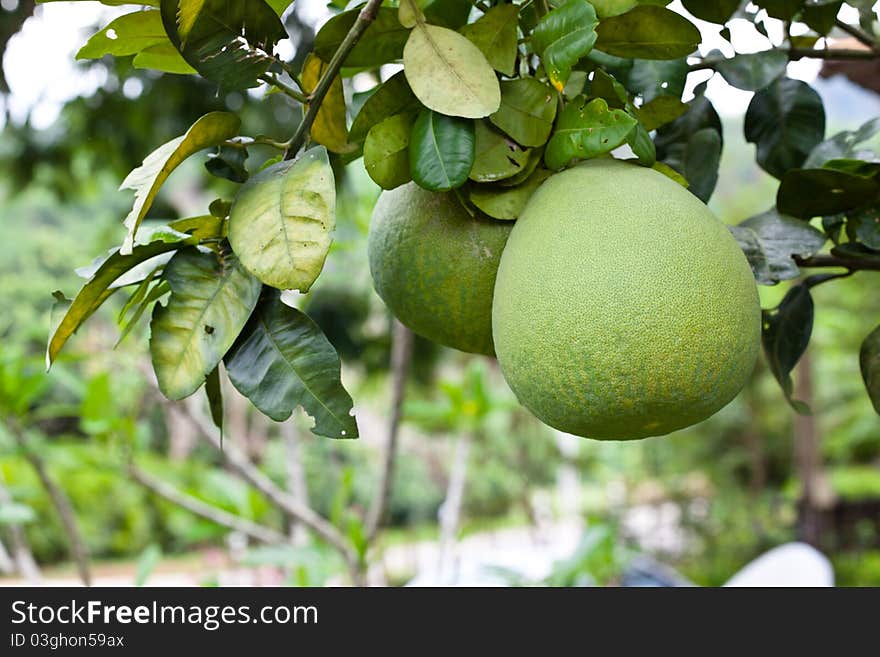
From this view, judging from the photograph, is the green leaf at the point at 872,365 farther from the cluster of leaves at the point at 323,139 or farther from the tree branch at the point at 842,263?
the cluster of leaves at the point at 323,139

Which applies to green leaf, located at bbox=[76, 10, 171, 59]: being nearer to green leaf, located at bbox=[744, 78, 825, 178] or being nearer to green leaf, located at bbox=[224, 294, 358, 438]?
green leaf, located at bbox=[224, 294, 358, 438]

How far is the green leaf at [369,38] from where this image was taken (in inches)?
21.7

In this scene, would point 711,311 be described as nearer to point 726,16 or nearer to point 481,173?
point 481,173

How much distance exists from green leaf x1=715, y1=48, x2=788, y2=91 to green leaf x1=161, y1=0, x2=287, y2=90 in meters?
0.40

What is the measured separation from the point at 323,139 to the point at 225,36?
11 cm

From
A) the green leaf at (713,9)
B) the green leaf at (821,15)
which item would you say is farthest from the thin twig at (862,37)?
the green leaf at (713,9)

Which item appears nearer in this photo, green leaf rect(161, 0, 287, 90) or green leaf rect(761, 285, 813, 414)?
green leaf rect(161, 0, 287, 90)

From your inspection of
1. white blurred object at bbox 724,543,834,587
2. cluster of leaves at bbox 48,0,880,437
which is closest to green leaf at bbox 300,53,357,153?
cluster of leaves at bbox 48,0,880,437

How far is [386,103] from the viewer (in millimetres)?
562


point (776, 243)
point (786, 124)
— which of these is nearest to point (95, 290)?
point (776, 243)

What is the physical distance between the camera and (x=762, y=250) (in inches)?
27.1

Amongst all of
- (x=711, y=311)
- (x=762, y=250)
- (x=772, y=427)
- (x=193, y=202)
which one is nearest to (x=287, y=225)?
(x=711, y=311)

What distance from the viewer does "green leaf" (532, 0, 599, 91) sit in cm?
52

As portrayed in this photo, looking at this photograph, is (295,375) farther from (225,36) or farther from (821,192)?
(821,192)
